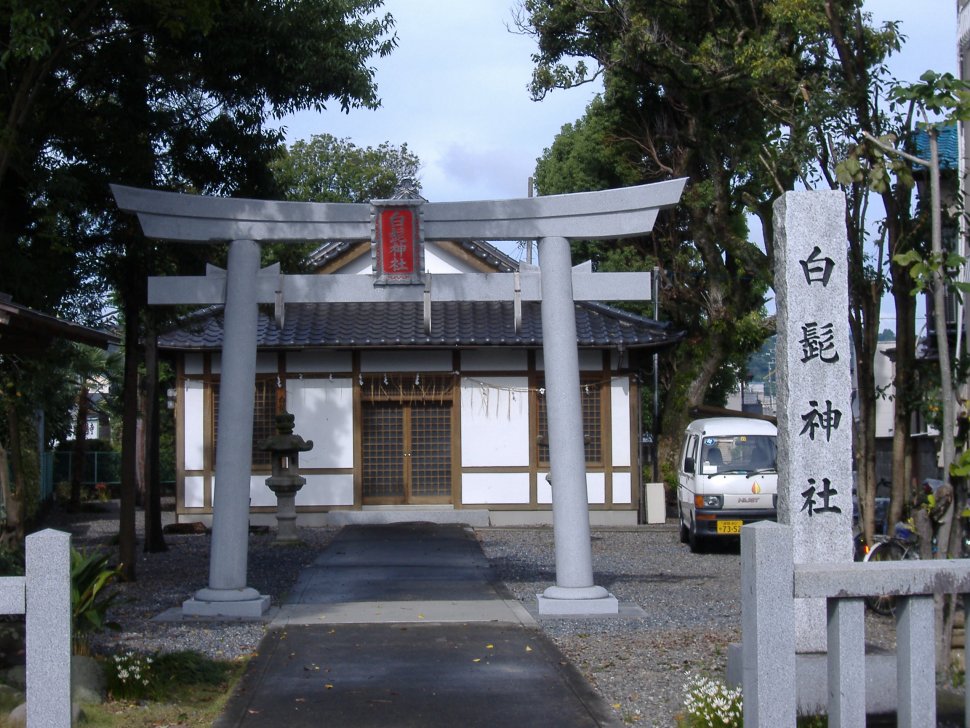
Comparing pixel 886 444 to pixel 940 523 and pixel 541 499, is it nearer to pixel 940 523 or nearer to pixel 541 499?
pixel 541 499

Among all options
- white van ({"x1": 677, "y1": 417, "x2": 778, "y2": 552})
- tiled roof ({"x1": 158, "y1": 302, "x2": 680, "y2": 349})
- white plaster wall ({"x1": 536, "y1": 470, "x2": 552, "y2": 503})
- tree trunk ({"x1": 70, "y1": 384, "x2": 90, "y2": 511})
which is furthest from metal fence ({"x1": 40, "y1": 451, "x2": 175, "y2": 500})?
white van ({"x1": 677, "y1": 417, "x2": 778, "y2": 552})

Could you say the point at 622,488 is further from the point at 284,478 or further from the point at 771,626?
the point at 771,626

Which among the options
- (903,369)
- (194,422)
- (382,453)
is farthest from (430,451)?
(903,369)

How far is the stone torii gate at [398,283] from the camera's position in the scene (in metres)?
10.0

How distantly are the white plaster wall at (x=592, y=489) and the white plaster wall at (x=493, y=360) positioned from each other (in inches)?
83.4

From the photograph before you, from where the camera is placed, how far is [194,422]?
2020cm

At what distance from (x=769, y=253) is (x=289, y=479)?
390 inches

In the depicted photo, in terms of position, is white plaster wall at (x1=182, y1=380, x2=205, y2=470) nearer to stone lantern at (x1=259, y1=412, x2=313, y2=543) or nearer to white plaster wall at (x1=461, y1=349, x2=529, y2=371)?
stone lantern at (x1=259, y1=412, x2=313, y2=543)

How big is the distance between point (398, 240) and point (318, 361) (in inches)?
416

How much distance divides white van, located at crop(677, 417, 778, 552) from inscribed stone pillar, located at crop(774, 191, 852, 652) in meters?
8.78

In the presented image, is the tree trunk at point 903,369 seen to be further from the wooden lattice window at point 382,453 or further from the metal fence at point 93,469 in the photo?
the metal fence at point 93,469

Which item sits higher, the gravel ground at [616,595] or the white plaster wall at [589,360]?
the white plaster wall at [589,360]

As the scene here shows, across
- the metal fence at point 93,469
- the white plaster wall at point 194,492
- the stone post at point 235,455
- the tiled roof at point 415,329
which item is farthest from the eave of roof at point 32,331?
the metal fence at point 93,469

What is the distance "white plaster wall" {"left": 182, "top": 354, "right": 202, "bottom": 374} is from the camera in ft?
66.3
